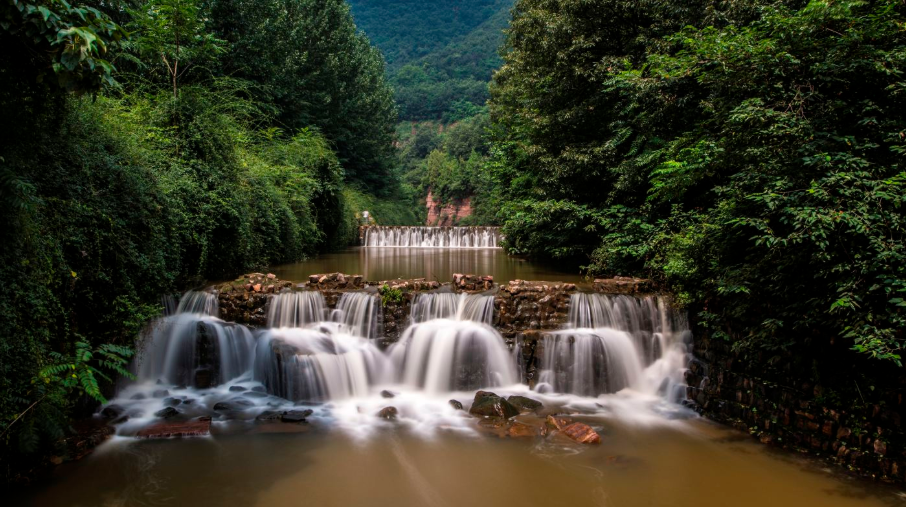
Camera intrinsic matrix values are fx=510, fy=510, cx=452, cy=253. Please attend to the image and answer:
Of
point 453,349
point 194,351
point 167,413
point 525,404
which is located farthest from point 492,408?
point 194,351

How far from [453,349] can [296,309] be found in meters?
3.00

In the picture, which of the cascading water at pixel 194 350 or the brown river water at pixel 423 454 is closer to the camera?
the brown river water at pixel 423 454

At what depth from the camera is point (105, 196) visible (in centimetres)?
718

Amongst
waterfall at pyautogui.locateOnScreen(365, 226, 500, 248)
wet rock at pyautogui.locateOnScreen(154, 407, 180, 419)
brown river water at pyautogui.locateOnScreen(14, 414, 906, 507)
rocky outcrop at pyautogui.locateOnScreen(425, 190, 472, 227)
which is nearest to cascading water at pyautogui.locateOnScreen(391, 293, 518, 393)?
brown river water at pyautogui.locateOnScreen(14, 414, 906, 507)

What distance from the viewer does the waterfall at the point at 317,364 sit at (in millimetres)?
8180

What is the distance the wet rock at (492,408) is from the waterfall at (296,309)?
3.52 m

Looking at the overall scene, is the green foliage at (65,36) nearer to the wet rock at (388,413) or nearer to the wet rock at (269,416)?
the wet rock at (269,416)

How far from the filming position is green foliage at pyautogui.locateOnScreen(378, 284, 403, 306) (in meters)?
9.39

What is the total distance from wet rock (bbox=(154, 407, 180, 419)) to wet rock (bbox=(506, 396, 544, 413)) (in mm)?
4873

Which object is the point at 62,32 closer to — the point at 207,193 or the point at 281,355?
the point at 281,355

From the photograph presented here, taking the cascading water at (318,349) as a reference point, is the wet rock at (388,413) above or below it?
below

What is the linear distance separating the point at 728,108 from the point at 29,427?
955 cm

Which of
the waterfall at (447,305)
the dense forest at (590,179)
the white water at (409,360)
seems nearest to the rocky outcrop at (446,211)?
the dense forest at (590,179)

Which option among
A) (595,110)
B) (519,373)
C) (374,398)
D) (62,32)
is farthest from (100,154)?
(595,110)
